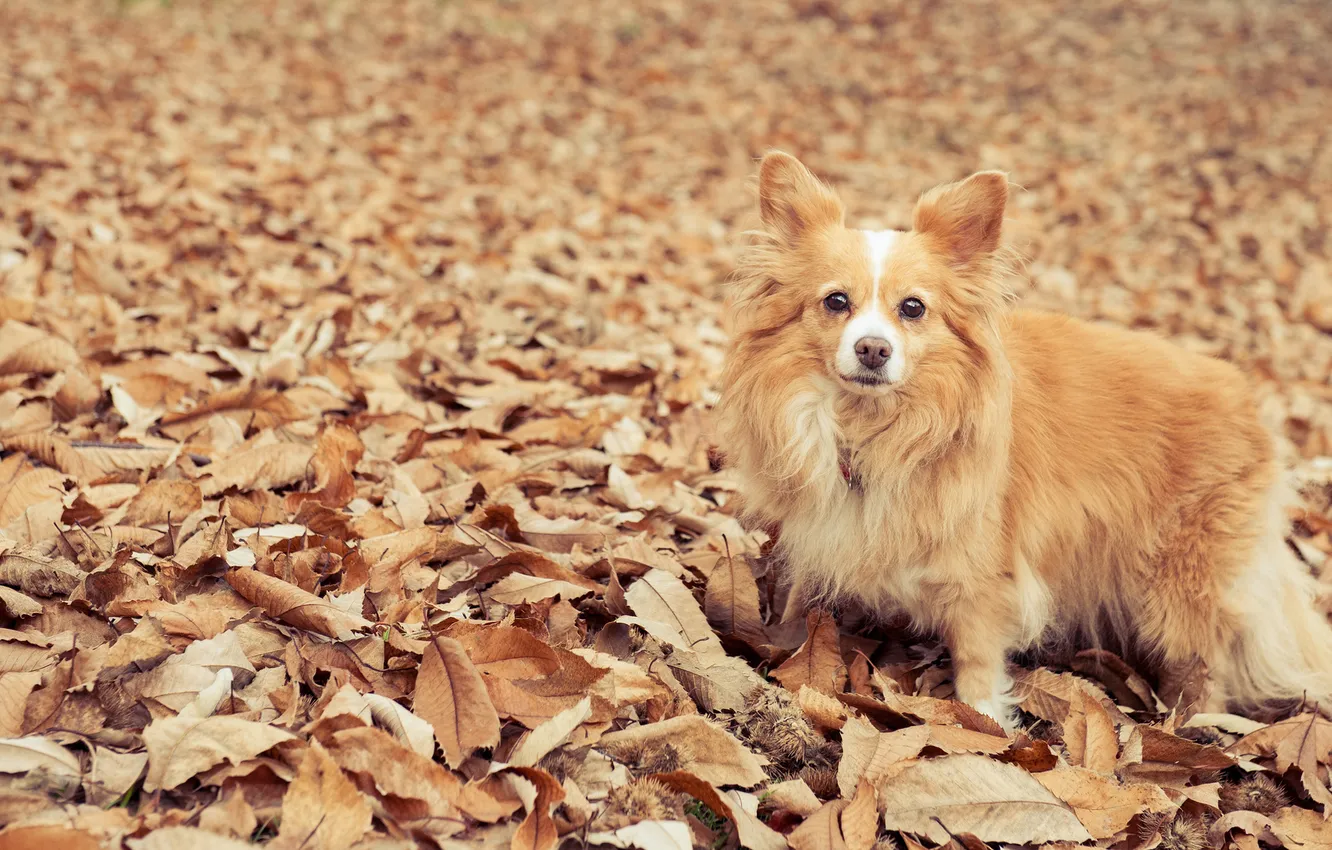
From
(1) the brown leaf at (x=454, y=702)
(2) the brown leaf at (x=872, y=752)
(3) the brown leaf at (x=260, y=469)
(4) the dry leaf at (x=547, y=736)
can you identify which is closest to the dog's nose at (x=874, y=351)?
(2) the brown leaf at (x=872, y=752)

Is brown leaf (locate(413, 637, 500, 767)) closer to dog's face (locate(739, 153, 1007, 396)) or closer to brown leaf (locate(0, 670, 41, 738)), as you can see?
brown leaf (locate(0, 670, 41, 738))

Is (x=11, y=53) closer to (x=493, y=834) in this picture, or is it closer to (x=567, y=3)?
(x=567, y=3)

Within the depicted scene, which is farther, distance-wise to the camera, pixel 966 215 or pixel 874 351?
pixel 966 215

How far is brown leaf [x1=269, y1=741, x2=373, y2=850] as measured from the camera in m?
1.75

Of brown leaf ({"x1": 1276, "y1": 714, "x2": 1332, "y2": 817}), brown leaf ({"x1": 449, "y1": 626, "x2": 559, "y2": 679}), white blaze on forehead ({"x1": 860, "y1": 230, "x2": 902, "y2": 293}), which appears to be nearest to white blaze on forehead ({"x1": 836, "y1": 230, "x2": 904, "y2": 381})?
white blaze on forehead ({"x1": 860, "y1": 230, "x2": 902, "y2": 293})

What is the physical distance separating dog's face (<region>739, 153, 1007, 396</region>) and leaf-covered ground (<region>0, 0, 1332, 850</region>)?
26.6 inches

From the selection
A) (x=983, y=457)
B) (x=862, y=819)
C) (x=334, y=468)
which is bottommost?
(x=862, y=819)

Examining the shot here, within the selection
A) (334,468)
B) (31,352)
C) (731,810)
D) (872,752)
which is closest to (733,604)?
(872,752)

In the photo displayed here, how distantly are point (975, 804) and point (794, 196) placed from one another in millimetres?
1704

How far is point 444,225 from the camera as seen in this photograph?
6.23 m

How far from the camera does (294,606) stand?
2.35m

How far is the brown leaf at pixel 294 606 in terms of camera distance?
2330mm

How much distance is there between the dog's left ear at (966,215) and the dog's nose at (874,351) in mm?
423

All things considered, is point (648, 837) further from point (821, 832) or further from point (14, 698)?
point (14, 698)
